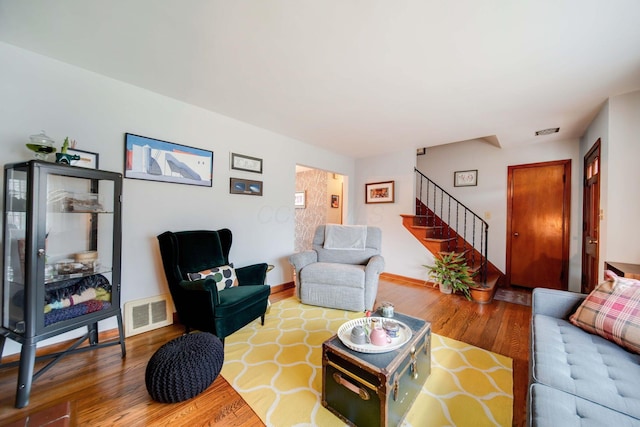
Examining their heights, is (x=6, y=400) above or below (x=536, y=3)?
below

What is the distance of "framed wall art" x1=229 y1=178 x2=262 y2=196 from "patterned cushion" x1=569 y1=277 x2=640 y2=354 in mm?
3149

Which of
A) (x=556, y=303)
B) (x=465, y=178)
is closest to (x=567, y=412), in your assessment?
(x=556, y=303)

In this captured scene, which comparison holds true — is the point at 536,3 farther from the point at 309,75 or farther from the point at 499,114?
the point at 499,114

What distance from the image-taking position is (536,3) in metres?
1.28

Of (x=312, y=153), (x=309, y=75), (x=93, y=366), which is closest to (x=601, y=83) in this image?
(x=309, y=75)

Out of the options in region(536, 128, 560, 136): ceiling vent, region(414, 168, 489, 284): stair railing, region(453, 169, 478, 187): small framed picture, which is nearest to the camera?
region(536, 128, 560, 136): ceiling vent

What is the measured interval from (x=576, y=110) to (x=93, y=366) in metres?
4.95

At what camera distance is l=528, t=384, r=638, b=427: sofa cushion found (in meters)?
0.84

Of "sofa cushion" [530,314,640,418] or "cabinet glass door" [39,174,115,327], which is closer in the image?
"sofa cushion" [530,314,640,418]

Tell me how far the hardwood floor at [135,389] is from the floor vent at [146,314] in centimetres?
7

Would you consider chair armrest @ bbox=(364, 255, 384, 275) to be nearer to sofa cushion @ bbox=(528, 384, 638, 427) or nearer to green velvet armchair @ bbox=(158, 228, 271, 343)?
green velvet armchair @ bbox=(158, 228, 271, 343)

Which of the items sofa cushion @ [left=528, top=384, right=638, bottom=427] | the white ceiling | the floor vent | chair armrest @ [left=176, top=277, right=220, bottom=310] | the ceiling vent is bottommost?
the floor vent

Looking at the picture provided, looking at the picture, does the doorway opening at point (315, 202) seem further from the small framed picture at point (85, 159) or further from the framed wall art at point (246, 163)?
the small framed picture at point (85, 159)

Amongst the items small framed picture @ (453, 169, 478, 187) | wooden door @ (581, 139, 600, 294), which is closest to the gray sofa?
wooden door @ (581, 139, 600, 294)
